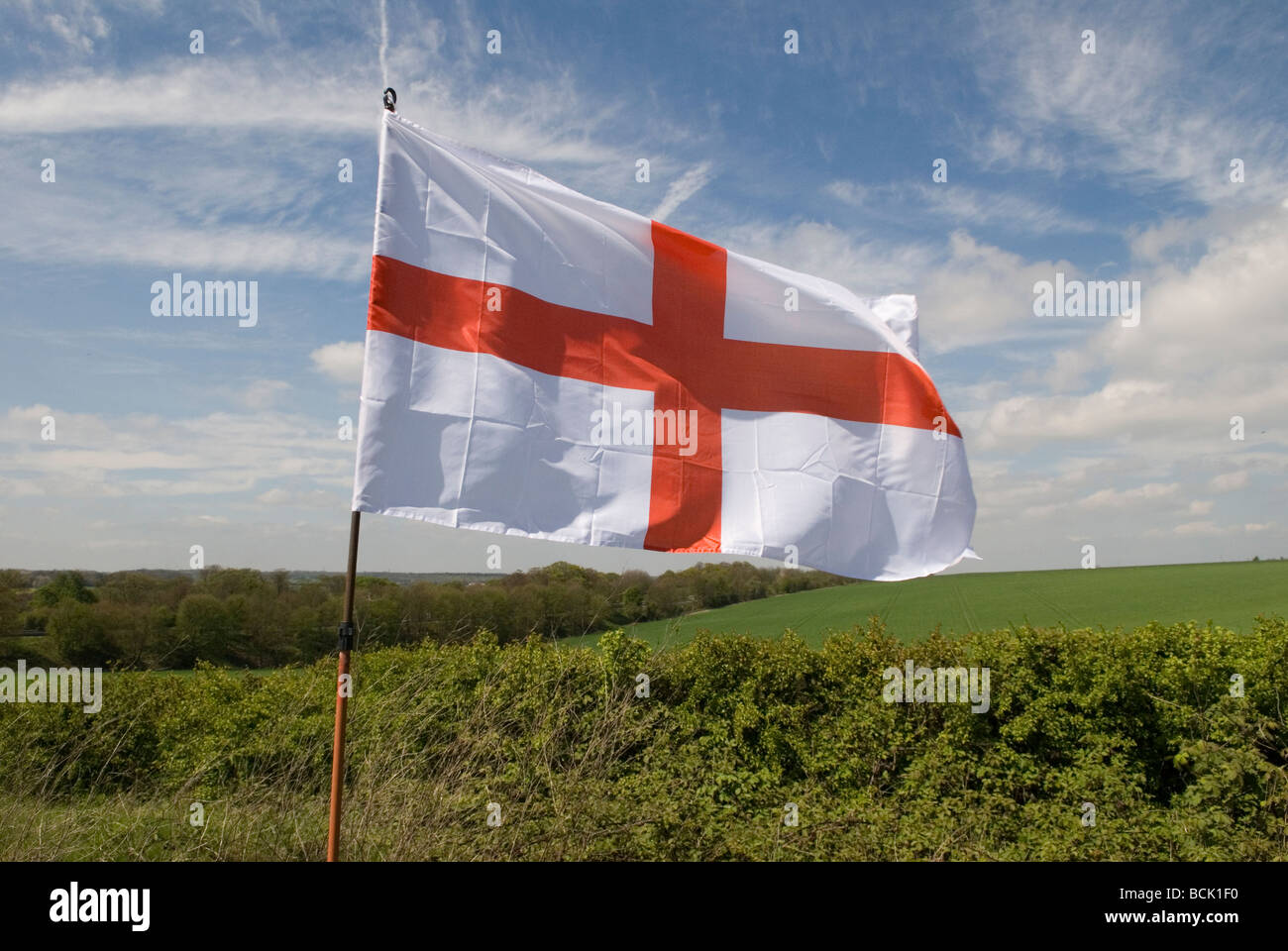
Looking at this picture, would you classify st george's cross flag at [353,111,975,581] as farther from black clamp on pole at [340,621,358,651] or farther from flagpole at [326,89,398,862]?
black clamp on pole at [340,621,358,651]

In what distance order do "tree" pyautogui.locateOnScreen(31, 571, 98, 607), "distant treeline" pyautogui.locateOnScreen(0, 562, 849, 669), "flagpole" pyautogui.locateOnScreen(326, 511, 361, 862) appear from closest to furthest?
"flagpole" pyautogui.locateOnScreen(326, 511, 361, 862)
"distant treeline" pyautogui.locateOnScreen(0, 562, 849, 669)
"tree" pyautogui.locateOnScreen(31, 571, 98, 607)

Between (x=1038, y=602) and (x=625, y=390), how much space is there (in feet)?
98.9

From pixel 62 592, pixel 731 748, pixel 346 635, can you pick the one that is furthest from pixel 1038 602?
pixel 346 635

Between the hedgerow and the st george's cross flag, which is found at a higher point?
the st george's cross flag

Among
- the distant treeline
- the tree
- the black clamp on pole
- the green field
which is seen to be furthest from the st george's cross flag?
the green field

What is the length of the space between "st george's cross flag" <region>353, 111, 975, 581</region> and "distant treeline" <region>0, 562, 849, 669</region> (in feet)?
9.28

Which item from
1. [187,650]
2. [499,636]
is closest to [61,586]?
[187,650]

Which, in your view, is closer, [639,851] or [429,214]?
[429,214]

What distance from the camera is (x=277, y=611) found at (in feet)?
30.8

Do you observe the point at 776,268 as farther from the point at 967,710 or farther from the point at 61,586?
the point at 61,586

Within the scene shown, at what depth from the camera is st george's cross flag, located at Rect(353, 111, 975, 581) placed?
142 inches

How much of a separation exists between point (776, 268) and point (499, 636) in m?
5.14

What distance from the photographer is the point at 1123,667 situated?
23.2ft

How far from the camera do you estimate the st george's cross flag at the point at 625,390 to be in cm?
361
